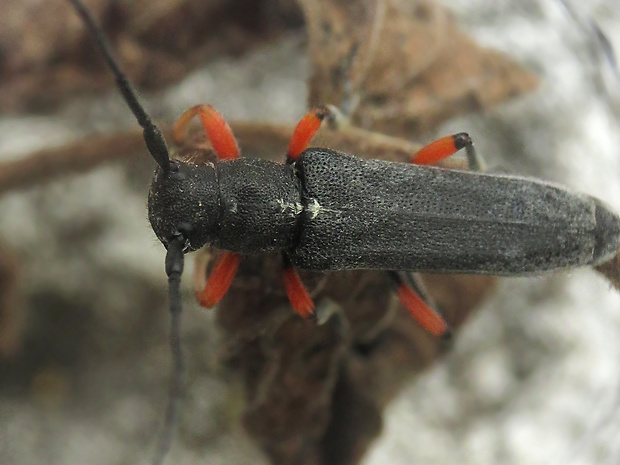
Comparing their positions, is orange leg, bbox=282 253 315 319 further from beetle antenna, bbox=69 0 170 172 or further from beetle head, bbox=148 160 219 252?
beetle antenna, bbox=69 0 170 172

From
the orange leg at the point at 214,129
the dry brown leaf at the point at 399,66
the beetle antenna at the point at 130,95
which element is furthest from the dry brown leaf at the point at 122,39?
the beetle antenna at the point at 130,95

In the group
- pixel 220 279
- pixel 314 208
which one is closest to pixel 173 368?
pixel 220 279

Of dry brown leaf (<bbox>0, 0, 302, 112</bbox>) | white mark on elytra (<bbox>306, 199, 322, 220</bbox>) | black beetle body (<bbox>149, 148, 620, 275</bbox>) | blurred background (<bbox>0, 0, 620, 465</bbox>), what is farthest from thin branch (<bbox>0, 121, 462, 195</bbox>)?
dry brown leaf (<bbox>0, 0, 302, 112</bbox>)

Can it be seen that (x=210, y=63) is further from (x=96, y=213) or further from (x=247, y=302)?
(x=247, y=302)

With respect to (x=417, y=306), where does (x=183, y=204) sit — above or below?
above

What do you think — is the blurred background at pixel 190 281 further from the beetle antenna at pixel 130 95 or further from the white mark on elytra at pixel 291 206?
the beetle antenna at pixel 130 95

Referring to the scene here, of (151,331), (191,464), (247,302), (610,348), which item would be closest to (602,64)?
(610,348)

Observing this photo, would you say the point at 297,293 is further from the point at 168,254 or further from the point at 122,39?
the point at 122,39
